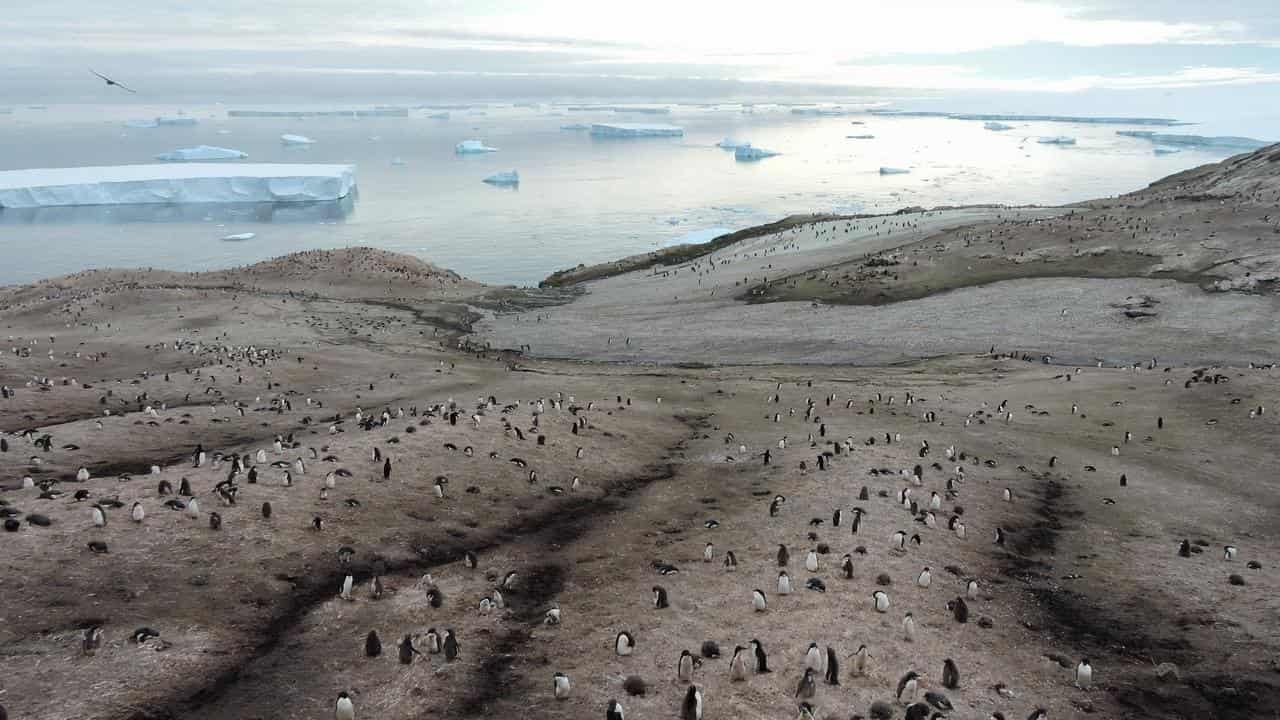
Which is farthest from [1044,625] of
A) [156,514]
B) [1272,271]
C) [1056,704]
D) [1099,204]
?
[1099,204]

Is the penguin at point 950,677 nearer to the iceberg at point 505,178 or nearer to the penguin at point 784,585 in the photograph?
the penguin at point 784,585

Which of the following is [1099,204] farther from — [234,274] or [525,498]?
[234,274]

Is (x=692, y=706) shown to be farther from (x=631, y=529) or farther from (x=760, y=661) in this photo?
(x=631, y=529)

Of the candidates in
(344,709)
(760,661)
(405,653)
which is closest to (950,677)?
(760,661)

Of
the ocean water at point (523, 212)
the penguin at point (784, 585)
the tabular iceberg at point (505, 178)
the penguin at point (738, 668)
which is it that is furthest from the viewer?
the tabular iceberg at point (505, 178)

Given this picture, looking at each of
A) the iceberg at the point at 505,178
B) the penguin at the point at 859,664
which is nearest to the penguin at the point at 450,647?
the penguin at the point at 859,664

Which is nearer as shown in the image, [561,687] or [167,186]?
[561,687]

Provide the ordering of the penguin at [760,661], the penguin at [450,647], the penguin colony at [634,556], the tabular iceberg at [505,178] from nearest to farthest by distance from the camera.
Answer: the penguin colony at [634,556] < the penguin at [760,661] < the penguin at [450,647] < the tabular iceberg at [505,178]
